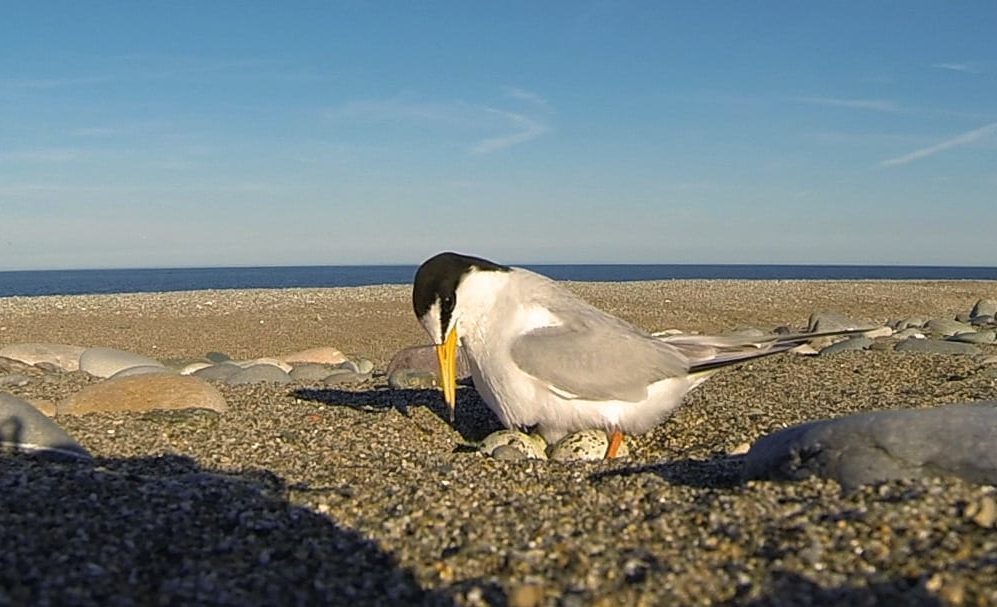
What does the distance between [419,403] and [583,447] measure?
2.34 meters

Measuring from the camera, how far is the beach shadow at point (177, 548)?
2.84m

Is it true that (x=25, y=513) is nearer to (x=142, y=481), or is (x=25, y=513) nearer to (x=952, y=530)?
(x=142, y=481)

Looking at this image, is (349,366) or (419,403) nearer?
(419,403)

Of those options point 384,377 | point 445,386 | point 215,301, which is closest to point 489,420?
point 445,386

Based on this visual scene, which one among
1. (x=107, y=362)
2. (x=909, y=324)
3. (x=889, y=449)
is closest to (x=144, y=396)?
(x=889, y=449)

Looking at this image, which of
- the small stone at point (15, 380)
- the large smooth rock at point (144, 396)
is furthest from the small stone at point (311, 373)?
the large smooth rock at point (144, 396)

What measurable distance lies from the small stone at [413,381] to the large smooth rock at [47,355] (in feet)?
18.7

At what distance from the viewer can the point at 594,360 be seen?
577 centimetres

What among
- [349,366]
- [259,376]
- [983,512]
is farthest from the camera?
[349,366]

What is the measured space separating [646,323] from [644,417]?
14456 mm

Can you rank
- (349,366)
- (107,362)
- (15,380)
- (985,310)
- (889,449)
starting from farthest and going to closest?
(985,310)
(349,366)
(107,362)
(15,380)
(889,449)

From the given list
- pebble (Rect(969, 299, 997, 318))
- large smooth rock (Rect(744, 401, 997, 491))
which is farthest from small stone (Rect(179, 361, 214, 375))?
pebble (Rect(969, 299, 997, 318))

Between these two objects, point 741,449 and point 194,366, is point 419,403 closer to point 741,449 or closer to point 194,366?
point 741,449

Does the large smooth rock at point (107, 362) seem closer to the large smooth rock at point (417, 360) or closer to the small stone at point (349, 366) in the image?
the small stone at point (349, 366)
